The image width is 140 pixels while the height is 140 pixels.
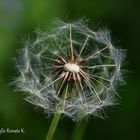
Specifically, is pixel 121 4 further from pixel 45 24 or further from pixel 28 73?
pixel 28 73

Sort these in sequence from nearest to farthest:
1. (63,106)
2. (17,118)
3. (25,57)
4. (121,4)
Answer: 1. (63,106)
2. (25,57)
3. (17,118)
4. (121,4)

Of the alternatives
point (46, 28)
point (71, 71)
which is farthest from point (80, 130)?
point (46, 28)

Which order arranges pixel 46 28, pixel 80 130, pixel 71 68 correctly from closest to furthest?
pixel 71 68 < pixel 80 130 < pixel 46 28

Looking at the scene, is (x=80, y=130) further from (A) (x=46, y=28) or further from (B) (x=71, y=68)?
(A) (x=46, y=28)

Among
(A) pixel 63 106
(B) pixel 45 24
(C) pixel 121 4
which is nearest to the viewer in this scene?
(A) pixel 63 106

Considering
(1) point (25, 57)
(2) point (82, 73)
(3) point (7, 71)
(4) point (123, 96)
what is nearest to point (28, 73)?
(1) point (25, 57)

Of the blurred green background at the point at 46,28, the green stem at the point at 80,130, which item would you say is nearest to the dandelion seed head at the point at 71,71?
the green stem at the point at 80,130
